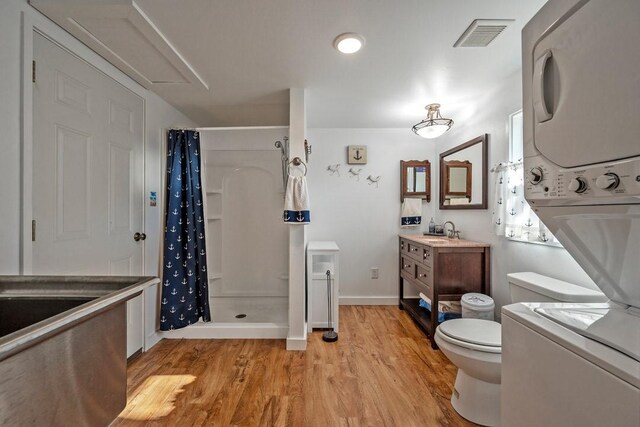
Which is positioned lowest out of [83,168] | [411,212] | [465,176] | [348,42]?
[411,212]

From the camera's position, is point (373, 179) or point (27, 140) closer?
point (27, 140)

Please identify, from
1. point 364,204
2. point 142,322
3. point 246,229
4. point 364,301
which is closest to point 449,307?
point 364,301

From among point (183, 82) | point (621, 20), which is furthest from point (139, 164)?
point (621, 20)

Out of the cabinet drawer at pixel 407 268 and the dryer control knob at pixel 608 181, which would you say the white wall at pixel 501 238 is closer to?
the cabinet drawer at pixel 407 268

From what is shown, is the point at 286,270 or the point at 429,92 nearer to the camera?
the point at 429,92

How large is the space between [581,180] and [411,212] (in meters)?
2.61

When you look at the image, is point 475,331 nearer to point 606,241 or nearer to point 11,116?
point 606,241

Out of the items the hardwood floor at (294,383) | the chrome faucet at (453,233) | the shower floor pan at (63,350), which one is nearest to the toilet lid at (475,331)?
the hardwood floor at (294,383)

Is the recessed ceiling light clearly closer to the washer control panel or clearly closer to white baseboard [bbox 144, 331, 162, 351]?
the washer control panel

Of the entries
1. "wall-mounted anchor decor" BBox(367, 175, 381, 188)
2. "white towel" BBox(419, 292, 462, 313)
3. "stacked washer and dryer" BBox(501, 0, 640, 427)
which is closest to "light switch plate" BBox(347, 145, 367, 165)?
"wall-mounted anchor decor" BBox(367, 175, 381, 188)

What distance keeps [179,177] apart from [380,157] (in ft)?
7.55

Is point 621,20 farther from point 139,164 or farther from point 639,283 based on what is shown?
point 139,164

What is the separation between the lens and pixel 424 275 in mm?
2521

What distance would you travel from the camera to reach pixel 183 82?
7.18 ft
